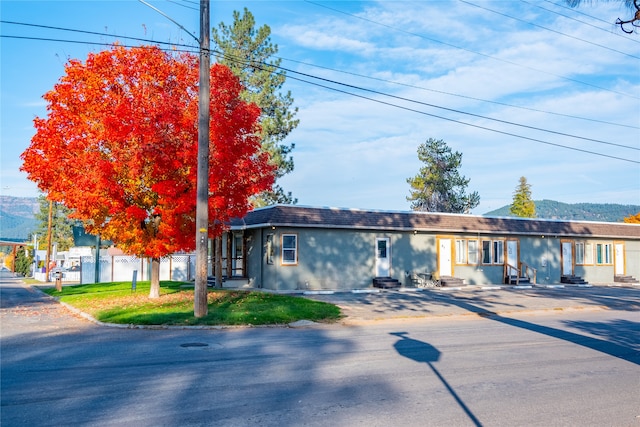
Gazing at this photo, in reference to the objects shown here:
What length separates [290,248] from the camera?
26609mm

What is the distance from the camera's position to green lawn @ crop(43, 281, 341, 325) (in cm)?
1595

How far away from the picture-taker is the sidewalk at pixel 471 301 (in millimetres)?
19453

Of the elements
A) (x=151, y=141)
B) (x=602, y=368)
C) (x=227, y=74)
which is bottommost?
(x=602, y=368)

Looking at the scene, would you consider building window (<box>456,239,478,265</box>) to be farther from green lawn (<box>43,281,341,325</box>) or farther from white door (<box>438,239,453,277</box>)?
green lawn (<box>43,281,341,325</box>)

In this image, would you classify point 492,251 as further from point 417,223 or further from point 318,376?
point 318,376

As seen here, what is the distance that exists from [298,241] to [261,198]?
20144 millimetres

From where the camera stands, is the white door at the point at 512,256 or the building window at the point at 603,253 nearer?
the white door at the point at 512,256

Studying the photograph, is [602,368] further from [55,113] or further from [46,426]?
[55,113]

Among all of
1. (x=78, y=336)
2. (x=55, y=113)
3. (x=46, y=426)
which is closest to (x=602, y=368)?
(x=46, y=426)

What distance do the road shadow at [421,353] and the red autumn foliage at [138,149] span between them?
8480 mm

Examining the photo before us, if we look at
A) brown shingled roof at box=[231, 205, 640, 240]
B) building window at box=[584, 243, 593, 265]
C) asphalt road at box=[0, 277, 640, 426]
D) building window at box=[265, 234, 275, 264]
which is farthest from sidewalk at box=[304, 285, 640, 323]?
building window at box=[584, 243, 593, 265]

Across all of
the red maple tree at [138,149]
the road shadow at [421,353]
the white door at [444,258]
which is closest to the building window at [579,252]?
the white door at [444,258]

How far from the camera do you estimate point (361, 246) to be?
28.5m

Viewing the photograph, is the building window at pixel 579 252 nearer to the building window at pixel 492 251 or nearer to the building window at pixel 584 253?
the building window at pixel 584 253
